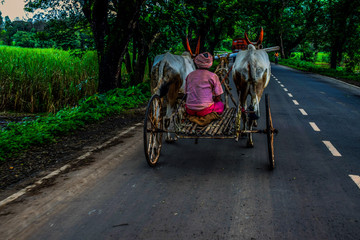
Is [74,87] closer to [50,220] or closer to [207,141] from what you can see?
[207,141]

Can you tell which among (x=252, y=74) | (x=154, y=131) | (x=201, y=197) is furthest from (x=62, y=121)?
(x=201, y=197)

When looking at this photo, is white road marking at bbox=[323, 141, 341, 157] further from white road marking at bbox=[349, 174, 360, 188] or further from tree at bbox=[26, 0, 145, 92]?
tree at bbox=[26, 0, 145, 92]

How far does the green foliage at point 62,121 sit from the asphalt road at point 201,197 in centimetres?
153

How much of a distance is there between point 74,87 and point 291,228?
10478mm

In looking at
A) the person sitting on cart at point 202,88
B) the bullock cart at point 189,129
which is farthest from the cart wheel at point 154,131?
the person sitting on cart at point 202,88

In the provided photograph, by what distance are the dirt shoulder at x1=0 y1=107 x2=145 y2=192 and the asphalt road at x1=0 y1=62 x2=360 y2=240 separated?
480 millimetres

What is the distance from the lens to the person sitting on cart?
586 cm

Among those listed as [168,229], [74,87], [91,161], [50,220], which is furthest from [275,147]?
[74,87]

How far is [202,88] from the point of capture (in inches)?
231

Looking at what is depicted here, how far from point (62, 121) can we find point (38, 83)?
3.61 meters

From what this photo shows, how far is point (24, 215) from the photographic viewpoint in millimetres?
3957

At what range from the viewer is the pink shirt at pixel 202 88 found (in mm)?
5852

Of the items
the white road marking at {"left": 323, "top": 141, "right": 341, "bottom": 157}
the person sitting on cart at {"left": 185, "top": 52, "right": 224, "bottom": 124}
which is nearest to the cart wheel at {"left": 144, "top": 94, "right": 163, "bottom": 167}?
the person sitting on cart at {"left": 185, "top": 52, "right": 224, "bottom": 124}

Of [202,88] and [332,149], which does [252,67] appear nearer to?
[202,88]
